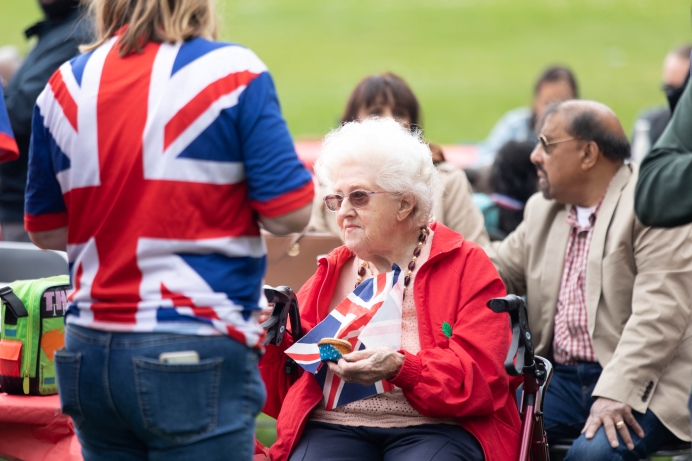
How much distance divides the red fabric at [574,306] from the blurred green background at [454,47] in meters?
18.3

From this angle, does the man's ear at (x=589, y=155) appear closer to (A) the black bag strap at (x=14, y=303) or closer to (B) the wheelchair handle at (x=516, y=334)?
(B) the wheelchair handle at (x=516, y=334)

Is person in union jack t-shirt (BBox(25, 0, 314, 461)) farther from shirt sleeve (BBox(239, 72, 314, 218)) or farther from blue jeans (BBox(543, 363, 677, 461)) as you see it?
blue jeans (BBox(543, 363, 677, 461))

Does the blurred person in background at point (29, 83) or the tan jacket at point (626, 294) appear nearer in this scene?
the tan jacket at point (626, 294)

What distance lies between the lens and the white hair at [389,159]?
10.5 feet

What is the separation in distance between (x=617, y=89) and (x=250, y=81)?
80.8 ft

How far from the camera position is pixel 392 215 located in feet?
10.6

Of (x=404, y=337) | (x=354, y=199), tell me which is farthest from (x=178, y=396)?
(x=354, y=199)

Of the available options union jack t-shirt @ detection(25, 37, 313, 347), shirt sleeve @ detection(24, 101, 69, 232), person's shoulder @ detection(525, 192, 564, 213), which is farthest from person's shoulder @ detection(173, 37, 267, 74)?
person's shoulder @ detection(525, 192, 564, 213)

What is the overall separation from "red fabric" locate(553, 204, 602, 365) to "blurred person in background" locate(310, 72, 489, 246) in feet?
2.03

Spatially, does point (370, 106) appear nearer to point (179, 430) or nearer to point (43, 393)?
point (43, 393)

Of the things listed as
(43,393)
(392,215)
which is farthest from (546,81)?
(43,393)

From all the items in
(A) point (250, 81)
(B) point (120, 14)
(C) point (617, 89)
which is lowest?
(C) point (617, 89)

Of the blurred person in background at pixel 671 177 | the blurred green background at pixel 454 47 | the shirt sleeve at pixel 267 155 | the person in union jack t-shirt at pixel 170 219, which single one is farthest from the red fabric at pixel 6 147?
the blurred green background at pixel 454 47

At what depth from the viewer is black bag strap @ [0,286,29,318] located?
311 centimetres
